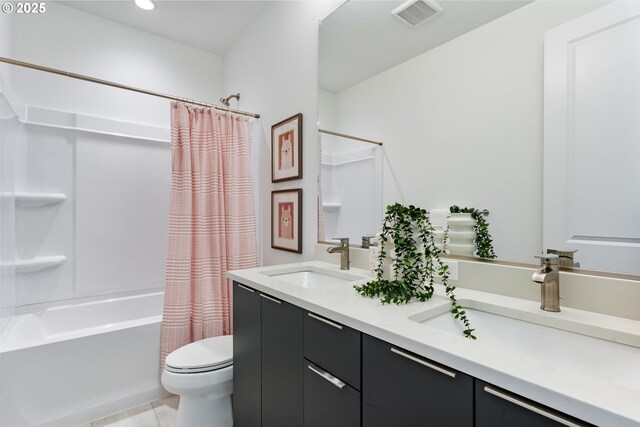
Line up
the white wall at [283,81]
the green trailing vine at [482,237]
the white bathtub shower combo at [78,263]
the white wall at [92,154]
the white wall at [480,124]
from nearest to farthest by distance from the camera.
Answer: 1. the white wall at [480,124]
2. the green trailing vine at [482,237]
3. the white bathtub shower combo at [78,263]
4. the white wall at [283,81]
5. the white wall at [92,154]

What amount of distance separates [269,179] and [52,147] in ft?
5.46

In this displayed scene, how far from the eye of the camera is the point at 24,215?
221 centimetres

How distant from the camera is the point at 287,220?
215cm

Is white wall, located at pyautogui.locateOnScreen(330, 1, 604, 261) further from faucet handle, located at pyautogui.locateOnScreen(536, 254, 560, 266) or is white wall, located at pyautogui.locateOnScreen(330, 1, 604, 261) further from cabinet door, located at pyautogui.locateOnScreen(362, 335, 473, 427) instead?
→ cabinet door, located at pyautogui.locateOnScreen(362, 335, 473, 427)

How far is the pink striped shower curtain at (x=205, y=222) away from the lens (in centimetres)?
202

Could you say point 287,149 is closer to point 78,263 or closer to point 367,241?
point 367,241

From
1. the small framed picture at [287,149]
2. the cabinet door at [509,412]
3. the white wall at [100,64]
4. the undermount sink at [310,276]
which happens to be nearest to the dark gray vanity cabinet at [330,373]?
the cabinet door at [509,412]

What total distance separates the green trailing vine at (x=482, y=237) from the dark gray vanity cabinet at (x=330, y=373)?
0.63 m

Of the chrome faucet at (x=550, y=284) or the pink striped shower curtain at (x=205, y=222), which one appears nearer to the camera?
the chrome faucet at (x=550, y=284)

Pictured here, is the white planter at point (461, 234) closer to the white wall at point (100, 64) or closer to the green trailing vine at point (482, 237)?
the green trailing vine at point (482, 237)

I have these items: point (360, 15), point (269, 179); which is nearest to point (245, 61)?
point (269, 179)

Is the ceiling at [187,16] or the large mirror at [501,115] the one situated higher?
the ceiling at [187,16]

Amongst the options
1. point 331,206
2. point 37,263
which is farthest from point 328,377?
point 37,263

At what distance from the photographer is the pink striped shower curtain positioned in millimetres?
2023
